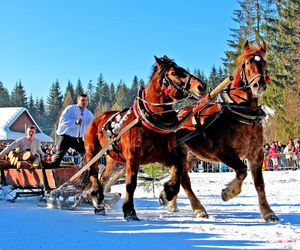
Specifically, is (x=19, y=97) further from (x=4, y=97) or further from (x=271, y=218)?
(x=271, y=218)

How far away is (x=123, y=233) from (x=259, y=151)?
2623 mm

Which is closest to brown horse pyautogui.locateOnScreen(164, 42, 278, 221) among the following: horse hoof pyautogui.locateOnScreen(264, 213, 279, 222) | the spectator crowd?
horse hoof pyautogui.locateOnScreen(264, 213, 279, 222)

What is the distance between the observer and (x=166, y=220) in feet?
22.5

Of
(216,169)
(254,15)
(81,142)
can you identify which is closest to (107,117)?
(81,142)

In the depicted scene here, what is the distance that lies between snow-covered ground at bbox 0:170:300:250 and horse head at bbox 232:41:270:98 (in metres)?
1.85

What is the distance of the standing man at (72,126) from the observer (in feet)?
31.1

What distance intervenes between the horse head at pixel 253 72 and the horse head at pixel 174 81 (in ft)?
2.56

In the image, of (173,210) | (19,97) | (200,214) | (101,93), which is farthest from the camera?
(101,93)

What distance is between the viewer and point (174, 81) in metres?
6.57

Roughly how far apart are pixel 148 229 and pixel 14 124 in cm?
3968

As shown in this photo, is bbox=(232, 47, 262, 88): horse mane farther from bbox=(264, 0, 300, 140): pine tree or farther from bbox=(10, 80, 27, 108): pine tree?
bbox=(10, 80, 27, 108): pine tree

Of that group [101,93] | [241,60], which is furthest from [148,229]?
[101,93]

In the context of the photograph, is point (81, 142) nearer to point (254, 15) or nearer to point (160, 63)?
point (160, 63)

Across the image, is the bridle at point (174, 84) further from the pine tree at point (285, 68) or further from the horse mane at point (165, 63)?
the pine tree at point (285, 68)
